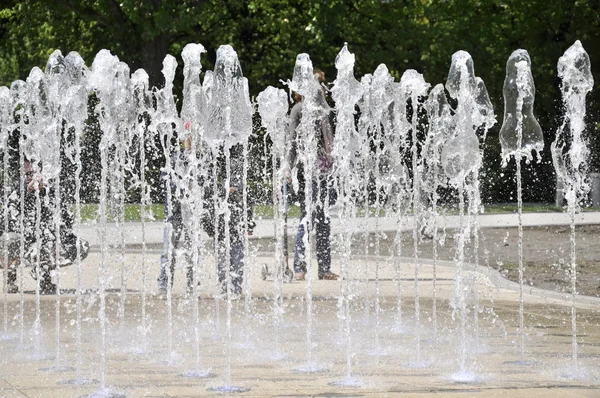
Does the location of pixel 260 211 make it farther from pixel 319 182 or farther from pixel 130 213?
pixel 319 182

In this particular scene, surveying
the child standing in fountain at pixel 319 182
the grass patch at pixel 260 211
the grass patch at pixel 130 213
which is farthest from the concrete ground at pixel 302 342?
the grass patch at pixel 260 211

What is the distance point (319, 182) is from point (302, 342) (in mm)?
3646

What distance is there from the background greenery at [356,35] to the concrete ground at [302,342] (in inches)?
838

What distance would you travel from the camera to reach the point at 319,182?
38.4ft

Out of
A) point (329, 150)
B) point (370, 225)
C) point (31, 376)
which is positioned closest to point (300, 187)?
point (329, 150)

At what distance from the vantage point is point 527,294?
1112 cm

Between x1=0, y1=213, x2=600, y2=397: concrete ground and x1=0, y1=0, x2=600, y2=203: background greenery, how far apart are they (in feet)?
69.8

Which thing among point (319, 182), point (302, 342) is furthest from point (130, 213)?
point (302, 342)

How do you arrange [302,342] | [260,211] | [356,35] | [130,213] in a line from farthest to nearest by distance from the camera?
[356,35]
[130,213]
[260,211]
[302,342]

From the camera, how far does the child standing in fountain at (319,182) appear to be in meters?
11.6

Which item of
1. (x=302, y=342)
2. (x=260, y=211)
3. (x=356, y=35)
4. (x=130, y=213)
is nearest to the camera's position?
(x=302, y=342)

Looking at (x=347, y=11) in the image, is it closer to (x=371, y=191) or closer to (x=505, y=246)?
(x=371, y=191)

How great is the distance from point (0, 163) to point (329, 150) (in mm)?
22075

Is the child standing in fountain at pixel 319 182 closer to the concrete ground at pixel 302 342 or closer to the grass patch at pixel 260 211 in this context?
the concrete ground at pixel 302 342
